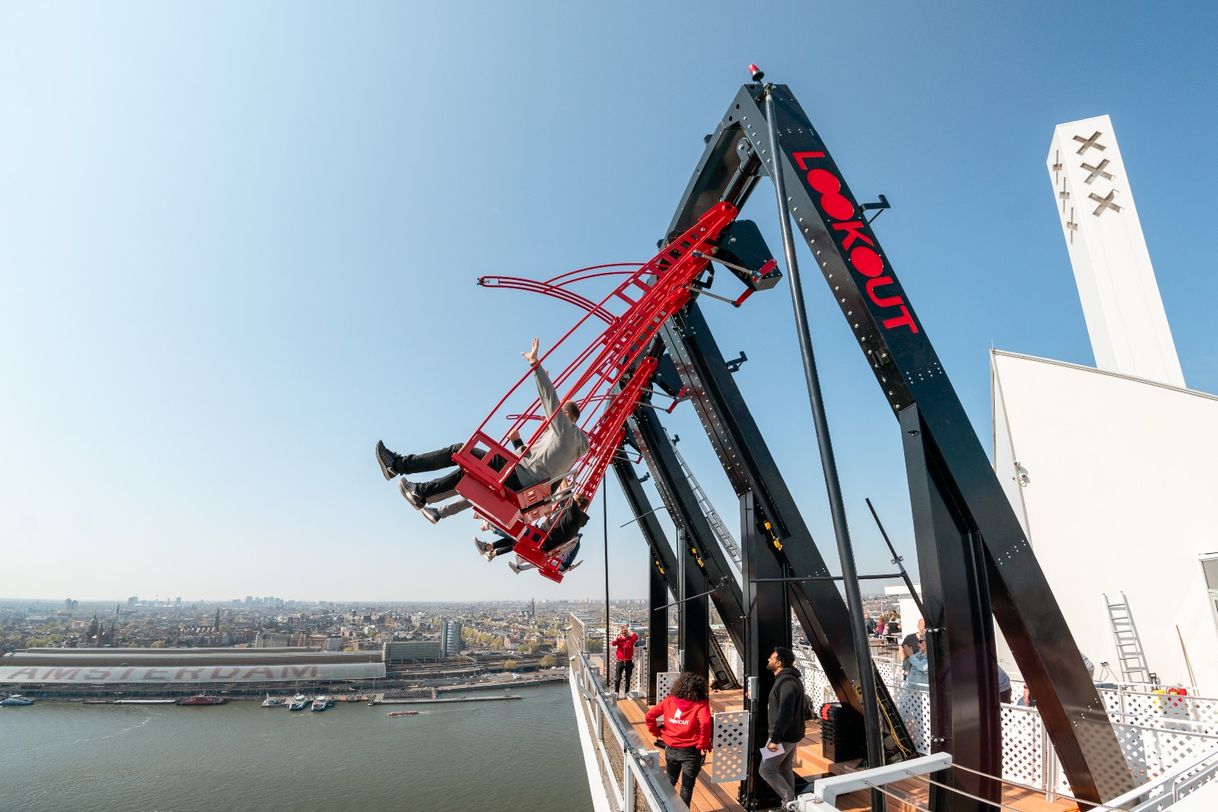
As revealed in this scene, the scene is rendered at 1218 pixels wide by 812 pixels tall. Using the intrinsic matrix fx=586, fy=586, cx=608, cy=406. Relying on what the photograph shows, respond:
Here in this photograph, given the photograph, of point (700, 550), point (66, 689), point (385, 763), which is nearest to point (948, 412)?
point (700, 550)

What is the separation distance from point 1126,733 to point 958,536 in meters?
3.10

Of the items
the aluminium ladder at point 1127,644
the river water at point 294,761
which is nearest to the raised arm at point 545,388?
the aluminium ladder at point 1127,644

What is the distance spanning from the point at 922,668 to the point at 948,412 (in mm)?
4836

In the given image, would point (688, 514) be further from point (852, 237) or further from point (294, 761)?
point (294, 761)

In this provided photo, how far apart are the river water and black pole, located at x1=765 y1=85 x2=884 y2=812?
19911 mm

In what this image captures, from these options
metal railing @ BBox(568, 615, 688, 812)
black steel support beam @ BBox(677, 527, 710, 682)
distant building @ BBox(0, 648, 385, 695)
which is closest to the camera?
metal railing @ BBox(568, 615, 688, 812)

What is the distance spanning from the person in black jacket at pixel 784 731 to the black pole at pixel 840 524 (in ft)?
5.07

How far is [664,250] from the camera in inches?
250

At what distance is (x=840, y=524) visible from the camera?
2.68 meters

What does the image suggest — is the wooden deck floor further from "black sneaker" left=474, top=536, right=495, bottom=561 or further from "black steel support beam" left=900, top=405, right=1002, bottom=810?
"black sneaker" left=474, top=536, right=495, bottom=561

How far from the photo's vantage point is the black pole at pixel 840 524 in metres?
2.58

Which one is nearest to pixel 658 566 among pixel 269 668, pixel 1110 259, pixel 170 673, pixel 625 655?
pixel 625 655

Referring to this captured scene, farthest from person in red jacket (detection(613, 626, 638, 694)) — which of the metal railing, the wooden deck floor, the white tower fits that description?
the white tower

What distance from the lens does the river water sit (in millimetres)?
21844
